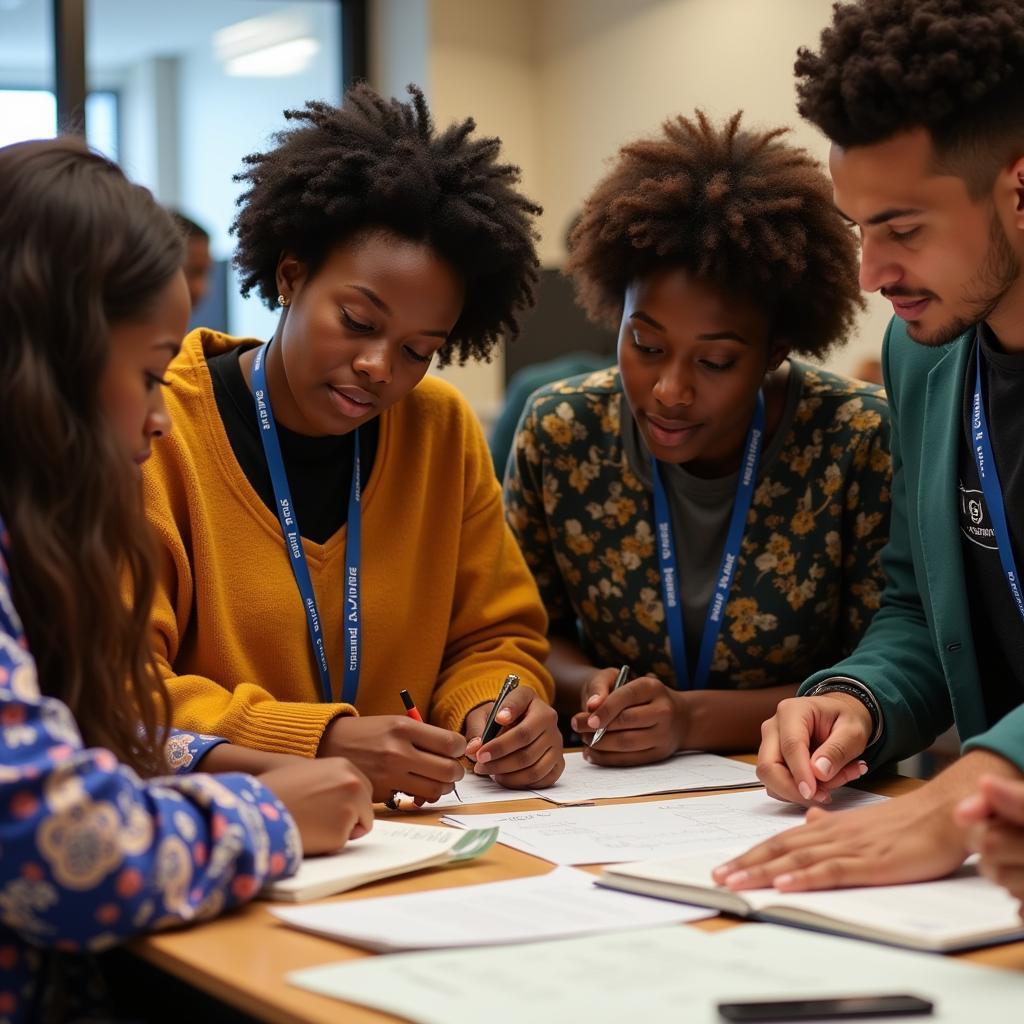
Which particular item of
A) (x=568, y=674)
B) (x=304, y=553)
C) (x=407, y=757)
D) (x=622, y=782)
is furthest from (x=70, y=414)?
(x=568, y=674)

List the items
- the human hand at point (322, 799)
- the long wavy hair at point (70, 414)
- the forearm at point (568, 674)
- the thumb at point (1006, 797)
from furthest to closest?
1. the forearm at point (568, 674)
2. the human hand at point (322, 799)
3. the long wavy hair at point (70, 414)
4. the thumb at point (1006, 797)

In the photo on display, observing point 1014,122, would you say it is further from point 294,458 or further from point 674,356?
point 294,458

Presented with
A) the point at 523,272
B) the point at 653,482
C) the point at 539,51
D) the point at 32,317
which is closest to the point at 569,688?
the point at 653,482

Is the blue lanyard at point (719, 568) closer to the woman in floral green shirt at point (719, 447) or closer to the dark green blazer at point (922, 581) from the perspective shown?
the woman in floral green shirt at point (719, 447)

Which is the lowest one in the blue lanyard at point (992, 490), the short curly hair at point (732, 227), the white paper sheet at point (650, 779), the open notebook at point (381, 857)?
the white paper sheet at point (650, 779)

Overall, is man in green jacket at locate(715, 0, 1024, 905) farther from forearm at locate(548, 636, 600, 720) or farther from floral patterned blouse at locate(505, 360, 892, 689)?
forearm at locate(548, 636, 600, 720)

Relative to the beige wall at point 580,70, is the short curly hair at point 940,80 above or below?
below

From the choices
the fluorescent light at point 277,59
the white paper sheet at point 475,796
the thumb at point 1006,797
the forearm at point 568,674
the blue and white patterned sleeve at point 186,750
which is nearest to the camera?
the thumb at point 1006,797

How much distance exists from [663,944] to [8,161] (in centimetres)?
87

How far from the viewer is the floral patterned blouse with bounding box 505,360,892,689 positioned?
2.12 m

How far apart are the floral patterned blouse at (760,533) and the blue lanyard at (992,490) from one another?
302 mm

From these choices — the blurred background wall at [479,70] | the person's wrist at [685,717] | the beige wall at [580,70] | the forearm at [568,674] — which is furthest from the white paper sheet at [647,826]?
the beige wall at [580,70]

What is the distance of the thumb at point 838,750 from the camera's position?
5.24 feet

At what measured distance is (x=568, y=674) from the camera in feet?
7.23
